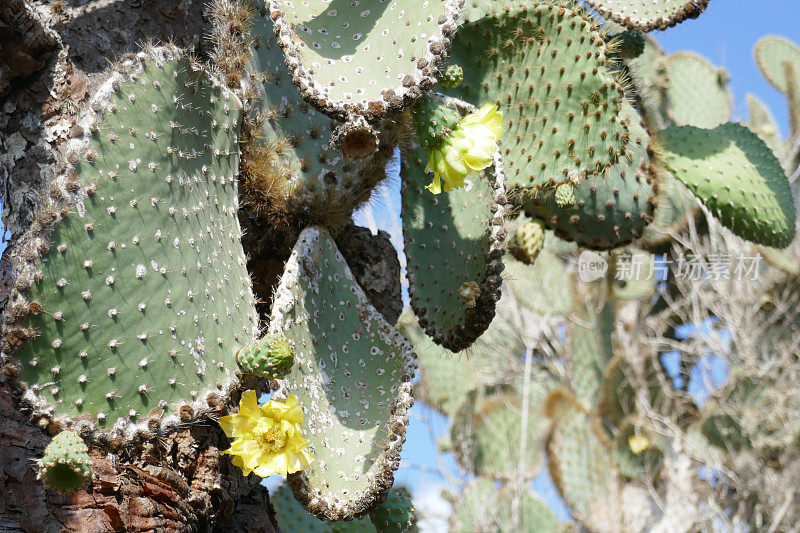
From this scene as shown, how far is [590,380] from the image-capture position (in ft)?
25.1

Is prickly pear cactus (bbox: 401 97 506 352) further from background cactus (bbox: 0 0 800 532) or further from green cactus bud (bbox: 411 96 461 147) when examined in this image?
green cactus bud (bbox: 411 96 461 147)

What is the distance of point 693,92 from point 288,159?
5090mm

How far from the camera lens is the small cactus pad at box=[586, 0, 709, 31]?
86.8 inches

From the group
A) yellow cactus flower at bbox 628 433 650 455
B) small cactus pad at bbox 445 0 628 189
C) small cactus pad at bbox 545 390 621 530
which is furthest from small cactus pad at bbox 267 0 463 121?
yellow cactus flower at bbox 628 433 650 455

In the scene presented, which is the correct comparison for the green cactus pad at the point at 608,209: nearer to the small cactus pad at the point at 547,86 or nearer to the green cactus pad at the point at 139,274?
the small cactus pad at the point at 547,86

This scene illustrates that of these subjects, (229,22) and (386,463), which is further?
(229,22)

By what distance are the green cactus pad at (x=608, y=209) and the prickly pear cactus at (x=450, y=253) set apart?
1.31 feet

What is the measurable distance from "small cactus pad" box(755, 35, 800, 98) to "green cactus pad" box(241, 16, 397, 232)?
640cm

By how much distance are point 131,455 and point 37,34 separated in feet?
2.50

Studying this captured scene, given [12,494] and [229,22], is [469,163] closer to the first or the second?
[229,22]

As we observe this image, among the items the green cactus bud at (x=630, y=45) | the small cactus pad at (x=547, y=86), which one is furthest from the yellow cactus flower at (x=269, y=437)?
the green cactus bud at (x=630, y=45)

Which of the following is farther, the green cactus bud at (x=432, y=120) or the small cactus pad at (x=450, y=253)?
the small cactus pad at (x=450, y=253)

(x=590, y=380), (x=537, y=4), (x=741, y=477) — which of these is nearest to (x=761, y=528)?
(x=741, y=477)

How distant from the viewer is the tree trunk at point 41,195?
4.36ft
